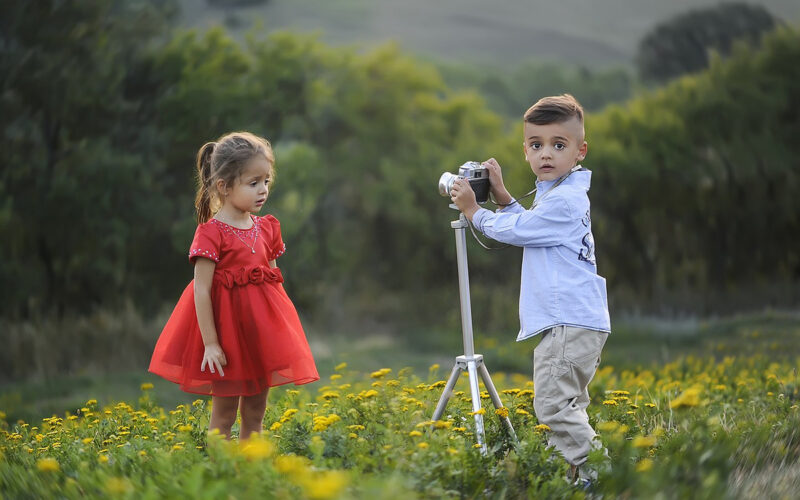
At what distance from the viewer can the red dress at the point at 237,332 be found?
372 centimetres

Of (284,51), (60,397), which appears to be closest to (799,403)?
(60,397)

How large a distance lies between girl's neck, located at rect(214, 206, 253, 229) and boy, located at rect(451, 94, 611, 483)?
994mm

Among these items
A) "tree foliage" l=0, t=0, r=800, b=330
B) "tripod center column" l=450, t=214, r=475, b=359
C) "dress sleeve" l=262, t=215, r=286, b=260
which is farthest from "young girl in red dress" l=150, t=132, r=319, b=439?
"tree foliage" l=0, t=0, r=800, b=330

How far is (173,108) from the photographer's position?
1214 cm

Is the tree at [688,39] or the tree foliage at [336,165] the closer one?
the tree foliage at [336,165]

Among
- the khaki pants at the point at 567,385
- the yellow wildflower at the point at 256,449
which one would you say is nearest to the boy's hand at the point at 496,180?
the khaki pants at the point at 567,385

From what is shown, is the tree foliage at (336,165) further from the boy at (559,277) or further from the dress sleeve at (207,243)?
the boy at (559,277)

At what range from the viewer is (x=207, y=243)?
3686 mm

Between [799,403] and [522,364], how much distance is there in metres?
6.93

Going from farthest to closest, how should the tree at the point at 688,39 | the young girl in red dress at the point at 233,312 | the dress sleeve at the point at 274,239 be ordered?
the tree at the point at 688,39, the dress sleeve at the point at 274,239, the young girl in red dress at the point at 233,312

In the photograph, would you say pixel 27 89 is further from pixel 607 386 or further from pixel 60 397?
pixel 607 386

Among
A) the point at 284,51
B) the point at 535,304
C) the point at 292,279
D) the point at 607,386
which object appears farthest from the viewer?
the point at 284,51

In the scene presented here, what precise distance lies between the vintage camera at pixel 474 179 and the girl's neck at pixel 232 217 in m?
0.94

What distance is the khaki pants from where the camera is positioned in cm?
356
